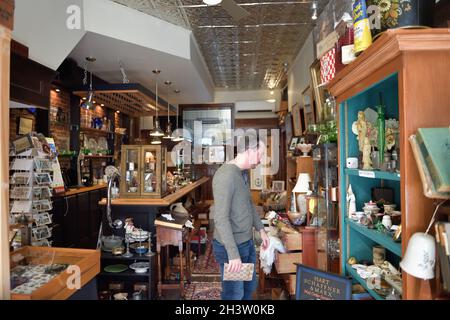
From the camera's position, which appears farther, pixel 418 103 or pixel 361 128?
pixel 361 128

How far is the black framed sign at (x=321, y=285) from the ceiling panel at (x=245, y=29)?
124 inches

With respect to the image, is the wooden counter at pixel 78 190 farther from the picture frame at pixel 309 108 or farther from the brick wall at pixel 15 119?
the picture frame at pixel 309 108

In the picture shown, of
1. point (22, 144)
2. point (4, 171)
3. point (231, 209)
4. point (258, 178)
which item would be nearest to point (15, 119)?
point (22, 144)

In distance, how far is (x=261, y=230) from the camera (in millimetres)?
2451

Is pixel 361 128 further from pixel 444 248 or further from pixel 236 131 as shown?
pixel 236 131

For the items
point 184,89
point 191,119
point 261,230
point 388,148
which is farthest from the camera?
point 191,119

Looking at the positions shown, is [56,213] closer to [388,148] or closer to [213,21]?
[213,21]

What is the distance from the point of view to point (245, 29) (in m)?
4.31

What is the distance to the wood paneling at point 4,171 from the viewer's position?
97cm

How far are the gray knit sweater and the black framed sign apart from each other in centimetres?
48

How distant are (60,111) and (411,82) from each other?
535 centimetres

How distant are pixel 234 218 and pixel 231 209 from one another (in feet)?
0.22

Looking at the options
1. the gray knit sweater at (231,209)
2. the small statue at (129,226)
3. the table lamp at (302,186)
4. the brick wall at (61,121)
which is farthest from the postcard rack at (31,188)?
the table lamp at (302,186)
